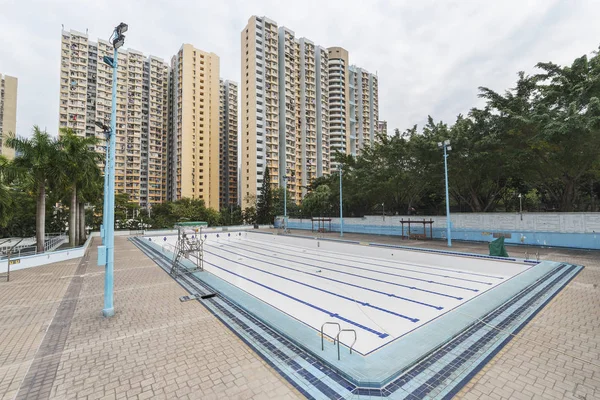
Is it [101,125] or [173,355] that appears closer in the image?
[173,355]

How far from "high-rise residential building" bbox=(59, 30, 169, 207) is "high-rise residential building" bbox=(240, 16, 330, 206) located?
82.4 ft

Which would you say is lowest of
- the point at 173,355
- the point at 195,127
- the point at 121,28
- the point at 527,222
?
the point at 173,355

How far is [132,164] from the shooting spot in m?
65.1

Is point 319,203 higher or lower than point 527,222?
higher

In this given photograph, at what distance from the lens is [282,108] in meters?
63.6

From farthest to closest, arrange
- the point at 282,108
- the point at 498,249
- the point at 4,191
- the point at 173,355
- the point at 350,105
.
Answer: the point at 350,105 → the point at 282,108 → the point at 4,191 → the point at 498,249 → the point at 173,355

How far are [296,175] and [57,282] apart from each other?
5775 centimetres

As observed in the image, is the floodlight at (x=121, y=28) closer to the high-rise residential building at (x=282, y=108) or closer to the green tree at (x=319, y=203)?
the green tree at (x=319, y=203)

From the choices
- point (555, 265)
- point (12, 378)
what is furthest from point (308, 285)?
point (555, 265)

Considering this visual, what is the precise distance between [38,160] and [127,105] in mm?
63871

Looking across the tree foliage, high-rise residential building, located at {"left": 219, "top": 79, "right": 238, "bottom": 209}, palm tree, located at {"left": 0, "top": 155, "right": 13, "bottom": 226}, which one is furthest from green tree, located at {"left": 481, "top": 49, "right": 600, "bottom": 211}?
high-rise residential building, located at {"left": 219, "top": 79, "right": 238, "bottom": 209}

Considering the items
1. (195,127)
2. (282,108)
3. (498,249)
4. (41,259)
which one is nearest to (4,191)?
(41,259)

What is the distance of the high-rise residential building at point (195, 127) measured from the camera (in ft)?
213

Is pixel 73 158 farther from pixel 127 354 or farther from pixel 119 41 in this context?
pixel 127 354
